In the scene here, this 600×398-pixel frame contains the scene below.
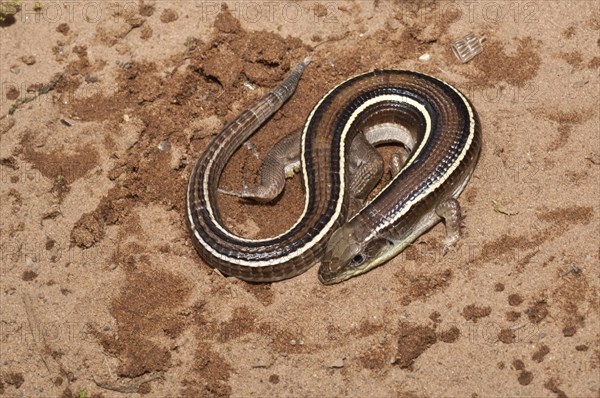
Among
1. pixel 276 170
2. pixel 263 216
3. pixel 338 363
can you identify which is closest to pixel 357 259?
pixel 338 363

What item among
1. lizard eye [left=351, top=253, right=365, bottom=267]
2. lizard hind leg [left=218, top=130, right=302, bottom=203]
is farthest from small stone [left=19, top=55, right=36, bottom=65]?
lizard eye [left=351, top=253, right=365, bottom=267]

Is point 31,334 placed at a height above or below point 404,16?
below

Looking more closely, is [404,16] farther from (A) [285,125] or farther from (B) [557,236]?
(B) [557,236]

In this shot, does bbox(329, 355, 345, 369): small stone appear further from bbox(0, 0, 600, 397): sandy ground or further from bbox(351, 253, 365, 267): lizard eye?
bbox(351, 253, 365, 267): lizard eye

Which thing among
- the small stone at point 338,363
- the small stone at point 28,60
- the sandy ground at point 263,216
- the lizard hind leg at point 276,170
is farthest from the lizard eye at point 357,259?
the small stone at point 28,60

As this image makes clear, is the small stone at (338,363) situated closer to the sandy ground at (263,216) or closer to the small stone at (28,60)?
the sandy ground at (263,216)

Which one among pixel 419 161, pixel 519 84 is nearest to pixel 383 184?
pixel 419 161

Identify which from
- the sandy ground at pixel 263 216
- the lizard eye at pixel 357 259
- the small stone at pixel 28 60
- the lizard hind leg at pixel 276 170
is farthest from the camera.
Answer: the small stone at pixel 28 60

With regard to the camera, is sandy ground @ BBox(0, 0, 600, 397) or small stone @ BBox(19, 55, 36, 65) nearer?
sandy ground @ BBox(0, 0, 600, 397)
